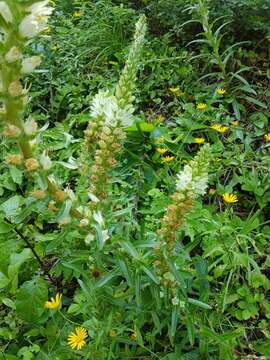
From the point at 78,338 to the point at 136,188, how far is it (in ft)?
3.22

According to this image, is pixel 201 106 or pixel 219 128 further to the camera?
pixel 201 106

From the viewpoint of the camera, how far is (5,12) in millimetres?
1255

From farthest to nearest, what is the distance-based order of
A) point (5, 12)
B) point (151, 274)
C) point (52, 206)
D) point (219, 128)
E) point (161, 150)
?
point (219, 128), point (161, 150), point (151, 274), point (52, 206), point (5, 12)

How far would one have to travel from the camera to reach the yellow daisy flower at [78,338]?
76.9 inches

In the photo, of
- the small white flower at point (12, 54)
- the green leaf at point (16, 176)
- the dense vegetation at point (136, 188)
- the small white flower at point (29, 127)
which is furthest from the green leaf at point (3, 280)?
the small white flower at point (12, 54)

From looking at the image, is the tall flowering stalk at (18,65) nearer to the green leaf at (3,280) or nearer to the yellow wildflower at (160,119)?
the green leaf at (3,280)

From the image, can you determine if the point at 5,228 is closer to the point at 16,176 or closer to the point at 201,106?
the point at 16,176

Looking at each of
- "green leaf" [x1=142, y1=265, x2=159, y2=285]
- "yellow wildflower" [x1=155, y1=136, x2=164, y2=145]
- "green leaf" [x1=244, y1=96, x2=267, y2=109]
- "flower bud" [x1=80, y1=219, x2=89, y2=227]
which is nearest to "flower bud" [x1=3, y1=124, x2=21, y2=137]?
"flower bud" [x1=80, y1=219, x2=89, y2=227]

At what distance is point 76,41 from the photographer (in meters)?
3.81

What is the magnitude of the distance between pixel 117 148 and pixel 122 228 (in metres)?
0.44

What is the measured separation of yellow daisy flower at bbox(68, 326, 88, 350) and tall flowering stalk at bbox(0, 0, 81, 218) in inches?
30.5

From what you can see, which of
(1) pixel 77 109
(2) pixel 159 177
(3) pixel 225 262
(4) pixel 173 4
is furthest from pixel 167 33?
(3) pixel 225 262

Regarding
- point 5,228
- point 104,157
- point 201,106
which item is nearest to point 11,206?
point 5,228

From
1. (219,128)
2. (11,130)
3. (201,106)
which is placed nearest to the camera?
(11,130)
